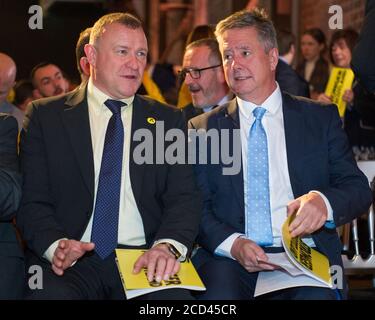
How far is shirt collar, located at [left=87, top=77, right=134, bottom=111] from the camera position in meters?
4.36

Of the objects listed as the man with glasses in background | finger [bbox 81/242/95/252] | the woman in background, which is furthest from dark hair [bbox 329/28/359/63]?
finger [bbox 81/242/95/252]

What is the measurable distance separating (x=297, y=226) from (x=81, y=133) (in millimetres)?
1129

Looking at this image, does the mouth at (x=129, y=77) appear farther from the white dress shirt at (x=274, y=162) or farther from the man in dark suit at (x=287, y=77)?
the man in dark suit at (x=287, y=77)

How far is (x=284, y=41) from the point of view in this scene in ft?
22.5

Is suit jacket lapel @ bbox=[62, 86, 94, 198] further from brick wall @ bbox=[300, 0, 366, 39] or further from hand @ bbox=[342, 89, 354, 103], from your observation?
brick wall @ bbox=[300, 0, 366, 39]

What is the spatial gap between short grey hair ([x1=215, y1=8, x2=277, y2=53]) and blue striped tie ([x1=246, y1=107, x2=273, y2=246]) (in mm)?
485

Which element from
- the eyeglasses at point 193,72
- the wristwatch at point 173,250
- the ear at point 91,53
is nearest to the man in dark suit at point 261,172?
the wristwatch at point 173,250

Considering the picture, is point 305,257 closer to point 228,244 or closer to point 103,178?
point 228,244

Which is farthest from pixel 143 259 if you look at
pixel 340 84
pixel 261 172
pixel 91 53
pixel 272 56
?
pixel 340 84

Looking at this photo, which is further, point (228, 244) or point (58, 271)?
point (228, 244)

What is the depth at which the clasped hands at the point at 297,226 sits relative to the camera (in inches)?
154

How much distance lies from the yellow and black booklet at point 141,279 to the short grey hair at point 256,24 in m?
1.25
